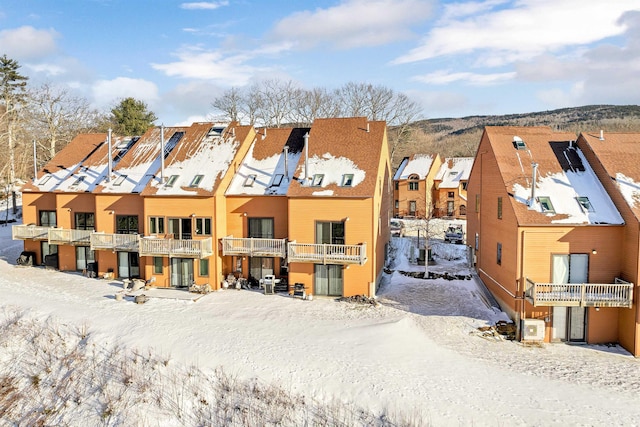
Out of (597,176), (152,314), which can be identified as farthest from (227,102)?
(597,176)

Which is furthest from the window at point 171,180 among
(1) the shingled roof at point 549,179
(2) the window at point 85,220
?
(1) the shingled roof at point 549,179

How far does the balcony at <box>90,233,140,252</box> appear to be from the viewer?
24.0 meters

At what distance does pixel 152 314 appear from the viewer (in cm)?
1944

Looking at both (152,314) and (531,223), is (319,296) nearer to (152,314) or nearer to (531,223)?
(152,314)

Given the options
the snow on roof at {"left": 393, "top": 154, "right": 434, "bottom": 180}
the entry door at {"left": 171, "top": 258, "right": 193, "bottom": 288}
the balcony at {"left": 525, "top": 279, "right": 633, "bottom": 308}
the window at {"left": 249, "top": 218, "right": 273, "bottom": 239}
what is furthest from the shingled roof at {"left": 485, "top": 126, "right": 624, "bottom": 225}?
the snow on roof at {"left": 393, "top": 154, "right": 434, "bottom": 180}

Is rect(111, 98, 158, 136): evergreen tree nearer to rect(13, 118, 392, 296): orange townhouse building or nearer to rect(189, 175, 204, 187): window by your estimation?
rect(13, 118, 392, 296): orange townhouse building

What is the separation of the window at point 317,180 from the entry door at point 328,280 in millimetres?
4289

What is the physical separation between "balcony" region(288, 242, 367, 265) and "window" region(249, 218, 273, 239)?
2687mm

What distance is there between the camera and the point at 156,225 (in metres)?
24.1

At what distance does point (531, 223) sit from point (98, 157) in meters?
27.4

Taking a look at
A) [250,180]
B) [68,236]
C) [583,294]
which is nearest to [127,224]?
[68,236]

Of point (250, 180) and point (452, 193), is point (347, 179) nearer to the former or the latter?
point (250, 180)

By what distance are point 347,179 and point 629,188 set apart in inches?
503

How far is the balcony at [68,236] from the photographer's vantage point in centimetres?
2580
